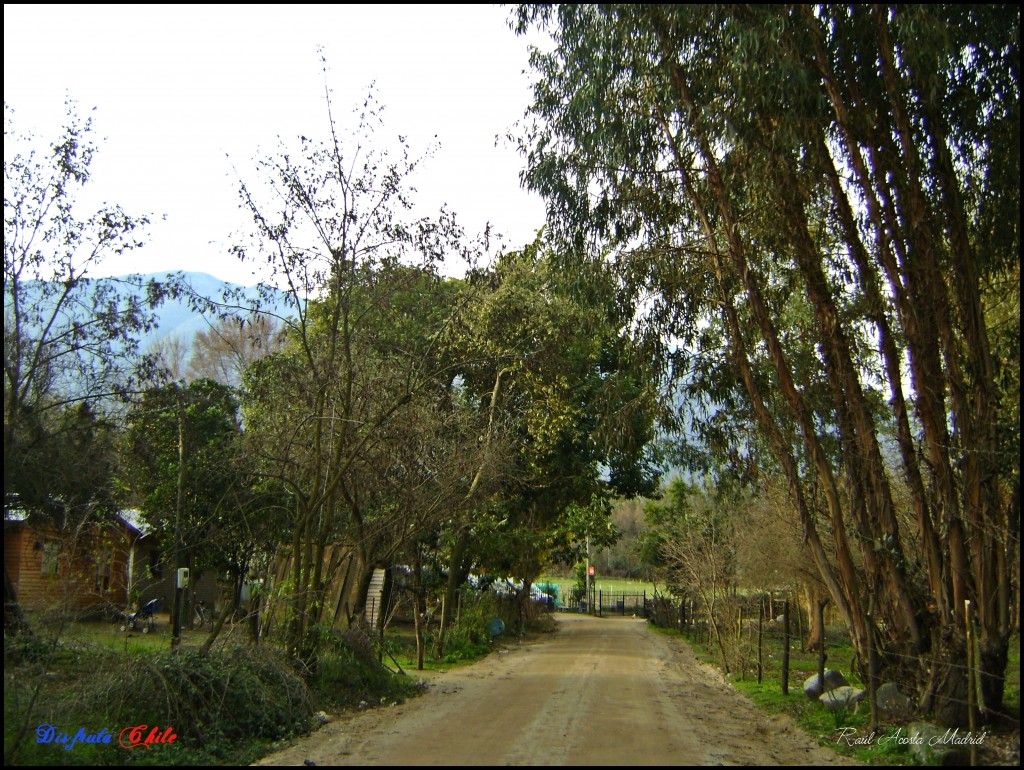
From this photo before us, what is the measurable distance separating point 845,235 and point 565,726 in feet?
25.5

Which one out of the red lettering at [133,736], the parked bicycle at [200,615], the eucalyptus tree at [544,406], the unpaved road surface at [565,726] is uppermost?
the eucalyptus tree at [544,406]

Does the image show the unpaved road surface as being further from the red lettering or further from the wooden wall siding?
the wooden wall siding

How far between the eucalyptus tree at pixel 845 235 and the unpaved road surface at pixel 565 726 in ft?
8.09

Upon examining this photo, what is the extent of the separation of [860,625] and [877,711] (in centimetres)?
128

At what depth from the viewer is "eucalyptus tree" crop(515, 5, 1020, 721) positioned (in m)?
10.7

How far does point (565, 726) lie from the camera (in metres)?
11.3

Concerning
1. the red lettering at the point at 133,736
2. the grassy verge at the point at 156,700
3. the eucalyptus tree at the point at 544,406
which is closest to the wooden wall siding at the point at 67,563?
the grassy verge at the point at 156,700

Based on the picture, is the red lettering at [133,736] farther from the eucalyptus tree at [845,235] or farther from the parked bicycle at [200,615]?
the parked bicycle at [200,615]

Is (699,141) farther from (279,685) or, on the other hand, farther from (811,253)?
(279,685)

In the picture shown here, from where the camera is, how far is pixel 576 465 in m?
27.3

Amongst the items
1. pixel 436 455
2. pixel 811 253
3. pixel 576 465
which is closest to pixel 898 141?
pixel 811 253

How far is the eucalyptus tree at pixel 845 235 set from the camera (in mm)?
10703

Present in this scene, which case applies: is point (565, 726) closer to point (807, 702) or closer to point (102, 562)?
point (807, 702)

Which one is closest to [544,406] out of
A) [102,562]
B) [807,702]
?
[807,702]
